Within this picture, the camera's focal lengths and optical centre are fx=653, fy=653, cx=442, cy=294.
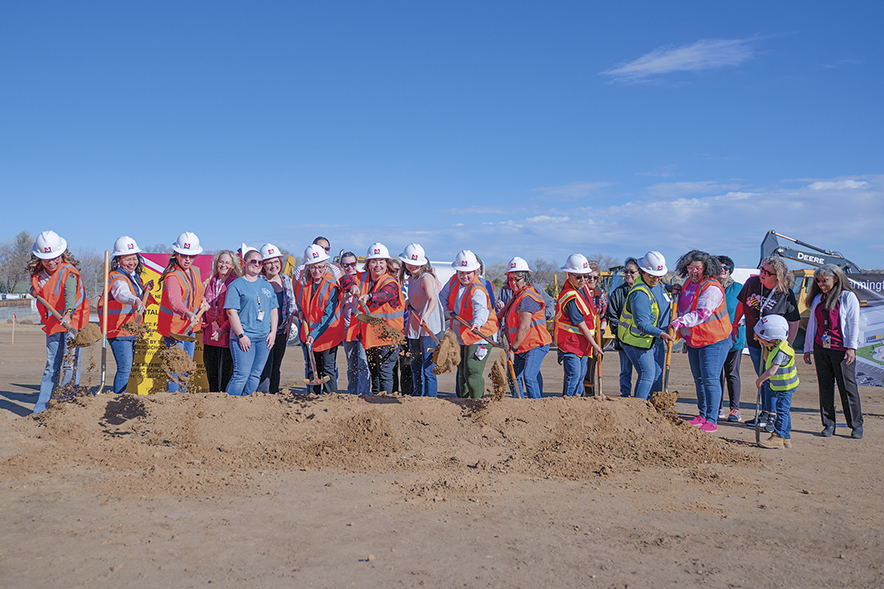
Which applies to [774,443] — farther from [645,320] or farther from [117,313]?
[117,313]

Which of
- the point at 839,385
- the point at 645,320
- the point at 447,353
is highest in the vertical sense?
the point at 645,320

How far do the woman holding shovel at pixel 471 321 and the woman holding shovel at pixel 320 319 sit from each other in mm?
1342

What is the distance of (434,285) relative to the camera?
24.0 ft

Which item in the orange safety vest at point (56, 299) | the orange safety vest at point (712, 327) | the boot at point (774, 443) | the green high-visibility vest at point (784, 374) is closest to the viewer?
the green high-visibility vest at point (784, 374)

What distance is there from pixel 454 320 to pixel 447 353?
2.67 ft

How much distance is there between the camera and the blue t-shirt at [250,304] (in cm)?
643

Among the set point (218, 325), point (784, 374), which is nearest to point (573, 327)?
point (784, 374)

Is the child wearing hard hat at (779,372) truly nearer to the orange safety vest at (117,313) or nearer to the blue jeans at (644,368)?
the blue jeans at (644,368)

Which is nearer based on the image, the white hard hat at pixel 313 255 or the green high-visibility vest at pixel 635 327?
the green high-visibility vest at pixel 635 327

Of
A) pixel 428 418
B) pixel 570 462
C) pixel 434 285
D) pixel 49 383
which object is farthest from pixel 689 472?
pixel 49 383

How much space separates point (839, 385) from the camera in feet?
22.2

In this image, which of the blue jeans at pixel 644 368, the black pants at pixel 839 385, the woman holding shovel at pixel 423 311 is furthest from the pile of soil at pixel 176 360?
the black pants at pixel 839 385

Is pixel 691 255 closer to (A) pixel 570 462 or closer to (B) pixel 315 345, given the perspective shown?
(A) pixel 570 462

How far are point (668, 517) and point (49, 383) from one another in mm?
6133
